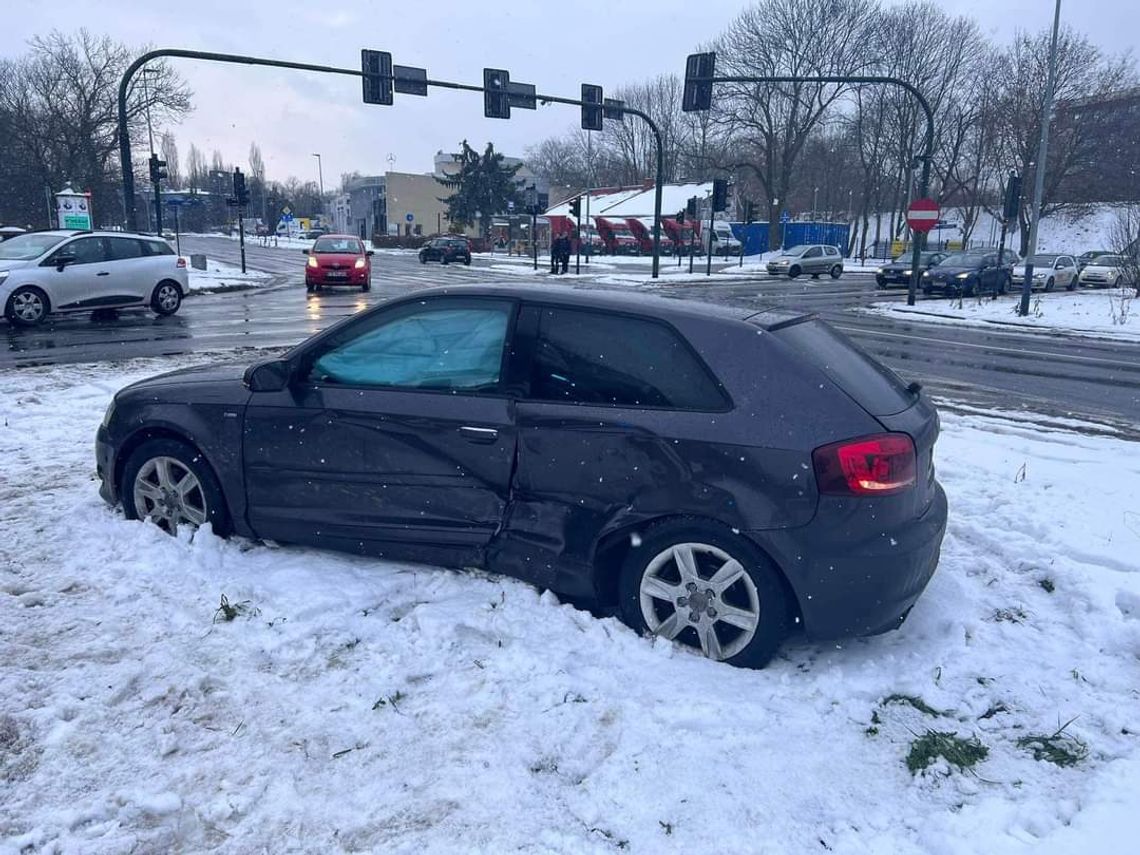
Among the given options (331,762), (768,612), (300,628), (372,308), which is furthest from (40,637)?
(768,612)

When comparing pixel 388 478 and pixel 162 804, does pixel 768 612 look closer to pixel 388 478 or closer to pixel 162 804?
pixel 388 478

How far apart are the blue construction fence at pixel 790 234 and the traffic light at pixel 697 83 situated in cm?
4190

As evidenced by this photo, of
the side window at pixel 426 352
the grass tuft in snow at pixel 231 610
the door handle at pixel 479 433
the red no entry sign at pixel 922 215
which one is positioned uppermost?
the red no entry sign at pixel 922 215

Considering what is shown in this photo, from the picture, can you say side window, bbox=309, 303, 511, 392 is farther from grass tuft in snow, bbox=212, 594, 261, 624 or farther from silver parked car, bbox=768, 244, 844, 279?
silver parked car, bbox=768, 244, 844, 279

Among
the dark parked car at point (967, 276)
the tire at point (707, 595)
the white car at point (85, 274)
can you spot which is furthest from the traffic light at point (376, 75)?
the tire at point (707, 595)

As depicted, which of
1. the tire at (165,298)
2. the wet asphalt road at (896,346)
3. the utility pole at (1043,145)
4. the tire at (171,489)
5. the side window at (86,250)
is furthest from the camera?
the utility pole at (1043,145)

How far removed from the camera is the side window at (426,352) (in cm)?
401

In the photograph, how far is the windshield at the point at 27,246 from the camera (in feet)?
49.8

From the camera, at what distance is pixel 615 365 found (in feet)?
12.3

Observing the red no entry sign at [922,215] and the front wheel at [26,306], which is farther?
the red no entry sign at [922,215]

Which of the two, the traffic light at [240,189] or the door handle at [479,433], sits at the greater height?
the traffic light at [240,189]

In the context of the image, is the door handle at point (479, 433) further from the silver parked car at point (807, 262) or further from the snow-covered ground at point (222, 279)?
the silver parked car at point (807, 262)

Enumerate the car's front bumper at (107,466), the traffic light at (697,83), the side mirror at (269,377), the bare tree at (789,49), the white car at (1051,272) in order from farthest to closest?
the bare tree at (789,49) < the white car at (1051,272) < the traffic light at (697,83) < the car's front bumper at (107,466) < the side mirror at (269,377)

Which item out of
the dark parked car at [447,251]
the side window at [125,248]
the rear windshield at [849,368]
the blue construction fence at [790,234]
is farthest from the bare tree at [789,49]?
the rear windshield at [849,368]
